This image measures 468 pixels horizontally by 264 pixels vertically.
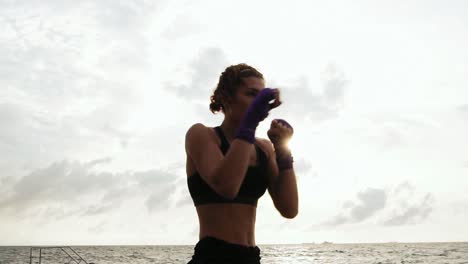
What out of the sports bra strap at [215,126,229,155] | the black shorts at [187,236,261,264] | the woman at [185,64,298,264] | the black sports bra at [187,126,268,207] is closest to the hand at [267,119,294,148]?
the woman at [185,64,298,264]

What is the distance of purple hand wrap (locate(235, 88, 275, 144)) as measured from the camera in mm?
2396

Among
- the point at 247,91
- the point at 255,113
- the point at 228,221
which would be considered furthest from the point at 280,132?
the point at 228,221

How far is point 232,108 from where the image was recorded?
275cm

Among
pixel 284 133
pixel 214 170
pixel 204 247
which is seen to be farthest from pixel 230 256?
pixel 284 133

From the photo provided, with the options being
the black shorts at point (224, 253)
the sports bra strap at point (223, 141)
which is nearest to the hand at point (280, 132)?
the sports bra strap at point (223, 141)

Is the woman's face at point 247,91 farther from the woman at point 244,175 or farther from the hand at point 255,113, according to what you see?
the hand at point 255,113

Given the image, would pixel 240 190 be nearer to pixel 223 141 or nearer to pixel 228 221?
pixel 228 221

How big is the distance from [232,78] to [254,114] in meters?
0.35

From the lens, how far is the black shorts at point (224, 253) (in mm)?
2596

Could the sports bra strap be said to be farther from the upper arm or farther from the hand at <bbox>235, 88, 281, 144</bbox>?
the hand at <bbox>235, 88, 281, 144</bbox>

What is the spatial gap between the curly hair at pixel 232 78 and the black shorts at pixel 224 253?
756 millimetres

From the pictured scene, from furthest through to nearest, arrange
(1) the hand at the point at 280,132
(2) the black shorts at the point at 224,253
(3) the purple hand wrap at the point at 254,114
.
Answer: (1) the hand at the point at 280,132 < (2) the black shorts at the point at 224,253 < (3) the purple hand wrap at the point at 254,114

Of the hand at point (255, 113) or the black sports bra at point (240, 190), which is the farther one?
the black sports bra at point (240, 190)

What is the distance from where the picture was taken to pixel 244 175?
2.46 meters
